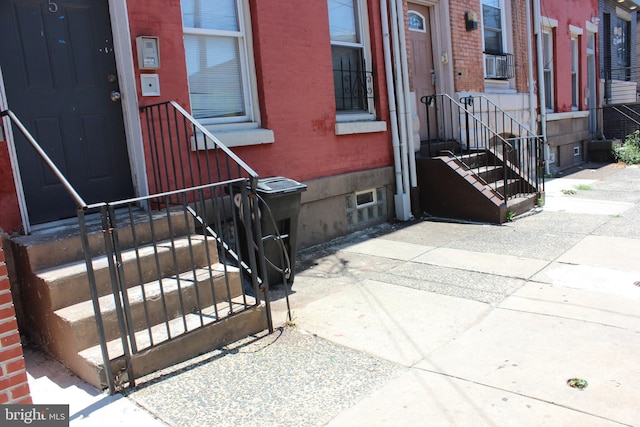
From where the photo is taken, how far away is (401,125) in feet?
24.5

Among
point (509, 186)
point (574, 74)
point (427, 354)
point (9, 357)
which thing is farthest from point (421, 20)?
point (9, 357)

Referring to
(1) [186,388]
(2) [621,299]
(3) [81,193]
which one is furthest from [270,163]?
(2) [621,299]

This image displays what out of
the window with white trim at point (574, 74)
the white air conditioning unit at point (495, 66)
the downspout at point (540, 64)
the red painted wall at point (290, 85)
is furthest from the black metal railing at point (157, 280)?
the window with white trim at point (574, 74)

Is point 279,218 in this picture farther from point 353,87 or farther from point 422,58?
point 422,58

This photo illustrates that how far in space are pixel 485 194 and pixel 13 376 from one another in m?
6.06

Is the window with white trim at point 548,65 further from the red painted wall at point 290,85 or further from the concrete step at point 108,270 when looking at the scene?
the concrete step at point 108,270

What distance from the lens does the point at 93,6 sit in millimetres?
4582

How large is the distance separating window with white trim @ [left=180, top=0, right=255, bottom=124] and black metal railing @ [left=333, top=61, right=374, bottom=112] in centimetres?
167

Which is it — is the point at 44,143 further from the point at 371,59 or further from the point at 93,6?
the point at 371,59

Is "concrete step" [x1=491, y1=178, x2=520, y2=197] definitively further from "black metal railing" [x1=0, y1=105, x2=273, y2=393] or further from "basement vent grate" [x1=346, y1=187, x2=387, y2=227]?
"black metal railing" [x1=0, y1=105, x2=273, y2=393]

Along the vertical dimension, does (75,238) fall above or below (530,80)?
below

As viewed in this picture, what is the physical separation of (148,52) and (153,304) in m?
2.39

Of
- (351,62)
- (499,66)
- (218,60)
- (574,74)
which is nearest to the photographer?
(218,60)

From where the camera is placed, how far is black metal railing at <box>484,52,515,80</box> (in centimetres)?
957
